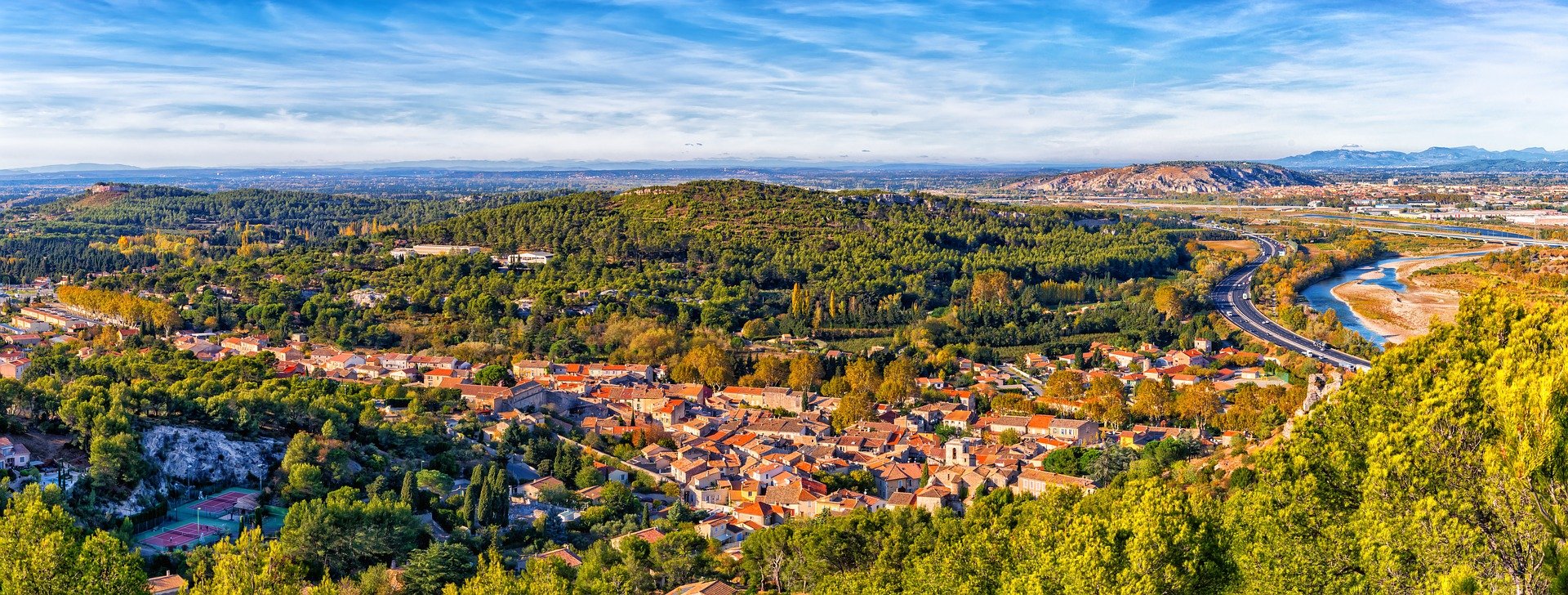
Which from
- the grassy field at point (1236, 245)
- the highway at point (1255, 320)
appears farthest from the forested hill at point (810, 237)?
the highway at point (1255, 320)

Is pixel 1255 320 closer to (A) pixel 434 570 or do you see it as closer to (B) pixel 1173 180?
(A) pixel 434 570

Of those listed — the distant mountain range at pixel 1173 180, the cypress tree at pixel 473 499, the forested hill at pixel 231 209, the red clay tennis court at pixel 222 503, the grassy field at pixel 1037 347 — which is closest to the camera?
the red clay tennis court at pixel 222 503

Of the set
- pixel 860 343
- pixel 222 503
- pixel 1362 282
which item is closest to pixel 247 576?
pixel 222 503

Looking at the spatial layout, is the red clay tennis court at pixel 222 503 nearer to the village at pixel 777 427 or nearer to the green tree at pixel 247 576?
the village at pixel 777 427

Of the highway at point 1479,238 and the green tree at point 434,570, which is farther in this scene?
the highway at point 1479,238

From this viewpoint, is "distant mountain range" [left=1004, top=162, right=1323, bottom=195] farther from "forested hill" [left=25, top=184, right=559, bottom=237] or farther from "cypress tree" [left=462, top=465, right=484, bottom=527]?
"cypress tree" [left=462, top=465, right=484, bottom=527]

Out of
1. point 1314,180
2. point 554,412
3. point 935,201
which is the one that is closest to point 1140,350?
point 554,412
